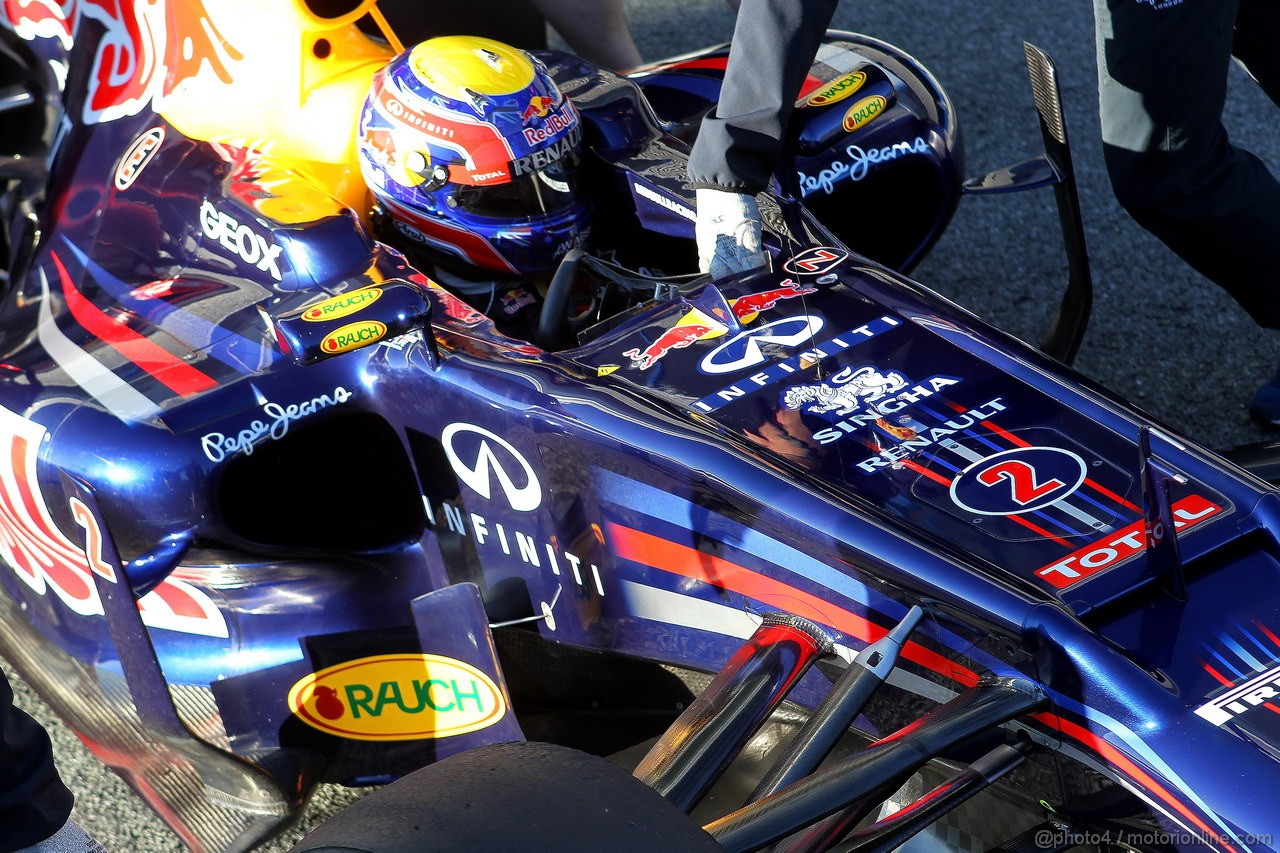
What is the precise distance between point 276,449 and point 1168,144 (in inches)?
72.9

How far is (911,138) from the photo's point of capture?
297 centimetres

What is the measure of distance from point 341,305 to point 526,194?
68 cm

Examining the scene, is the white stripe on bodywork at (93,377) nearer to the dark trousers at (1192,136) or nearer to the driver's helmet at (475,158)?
the driver's helmet at (475,158)

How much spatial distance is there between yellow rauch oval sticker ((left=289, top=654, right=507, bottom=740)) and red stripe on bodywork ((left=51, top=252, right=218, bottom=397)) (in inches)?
20.4

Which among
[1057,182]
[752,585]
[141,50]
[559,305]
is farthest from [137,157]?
[1057,182]

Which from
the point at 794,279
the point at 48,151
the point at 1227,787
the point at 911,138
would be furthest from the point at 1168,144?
the point at 48,151

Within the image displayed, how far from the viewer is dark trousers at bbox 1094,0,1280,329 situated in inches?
106

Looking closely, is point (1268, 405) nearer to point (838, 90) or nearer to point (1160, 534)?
point (838, 90)

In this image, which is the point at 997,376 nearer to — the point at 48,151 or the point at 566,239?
the point at 566,239

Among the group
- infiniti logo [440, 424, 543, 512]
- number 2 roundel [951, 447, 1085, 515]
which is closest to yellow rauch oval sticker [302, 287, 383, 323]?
infiniti logo [440, 424, 543, 512]

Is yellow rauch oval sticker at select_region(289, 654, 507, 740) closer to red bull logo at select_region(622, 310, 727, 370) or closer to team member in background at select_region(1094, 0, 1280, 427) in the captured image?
red bull logo at select_region(622, 310, 727, 370)

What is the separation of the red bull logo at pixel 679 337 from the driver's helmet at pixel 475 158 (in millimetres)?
469

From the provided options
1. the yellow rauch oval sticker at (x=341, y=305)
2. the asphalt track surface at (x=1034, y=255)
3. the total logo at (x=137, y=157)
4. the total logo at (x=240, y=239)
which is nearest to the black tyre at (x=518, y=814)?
the yellow rauch oval sticker at (x=341, y=305)

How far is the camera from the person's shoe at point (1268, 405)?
3.21 metres
